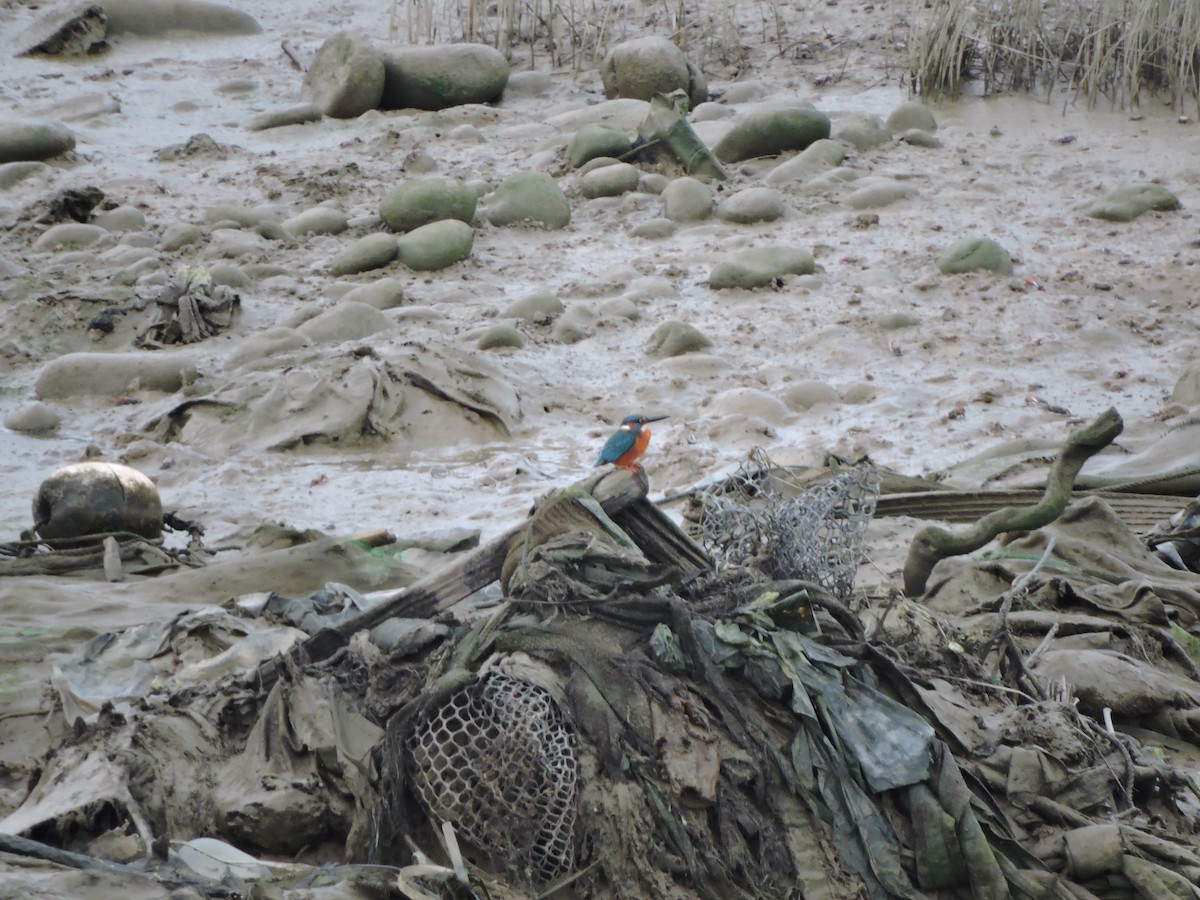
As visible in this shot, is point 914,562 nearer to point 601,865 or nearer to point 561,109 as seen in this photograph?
point 601,865

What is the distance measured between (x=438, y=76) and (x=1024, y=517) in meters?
8.08

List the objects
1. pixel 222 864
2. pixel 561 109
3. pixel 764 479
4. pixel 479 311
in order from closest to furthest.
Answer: pixel 222 864, pixel 764 479, pixel 479 311, pixel 561 109

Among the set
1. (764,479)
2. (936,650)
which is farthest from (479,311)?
(936,650)

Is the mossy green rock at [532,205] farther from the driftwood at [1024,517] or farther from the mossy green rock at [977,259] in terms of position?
the driftwood at [1024,517]

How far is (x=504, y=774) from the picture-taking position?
2.51 metres

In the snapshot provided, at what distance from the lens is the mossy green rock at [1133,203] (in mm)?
8328

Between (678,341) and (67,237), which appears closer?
(678,341)

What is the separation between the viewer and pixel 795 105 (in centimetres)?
970

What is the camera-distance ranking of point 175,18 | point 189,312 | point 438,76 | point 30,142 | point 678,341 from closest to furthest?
1. point 678,341
2. point 189,312
3. point 30,142
4. point 438,76
5. point 175,18

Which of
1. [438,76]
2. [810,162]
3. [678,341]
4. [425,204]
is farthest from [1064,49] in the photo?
[425,204]

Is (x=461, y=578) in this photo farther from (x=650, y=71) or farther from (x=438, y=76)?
(x=438, y=76)

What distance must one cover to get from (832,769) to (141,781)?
140 cm

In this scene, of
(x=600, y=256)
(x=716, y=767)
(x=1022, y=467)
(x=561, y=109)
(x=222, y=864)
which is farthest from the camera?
(x=561, y=109)

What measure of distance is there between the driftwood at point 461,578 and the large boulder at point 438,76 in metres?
8.31
